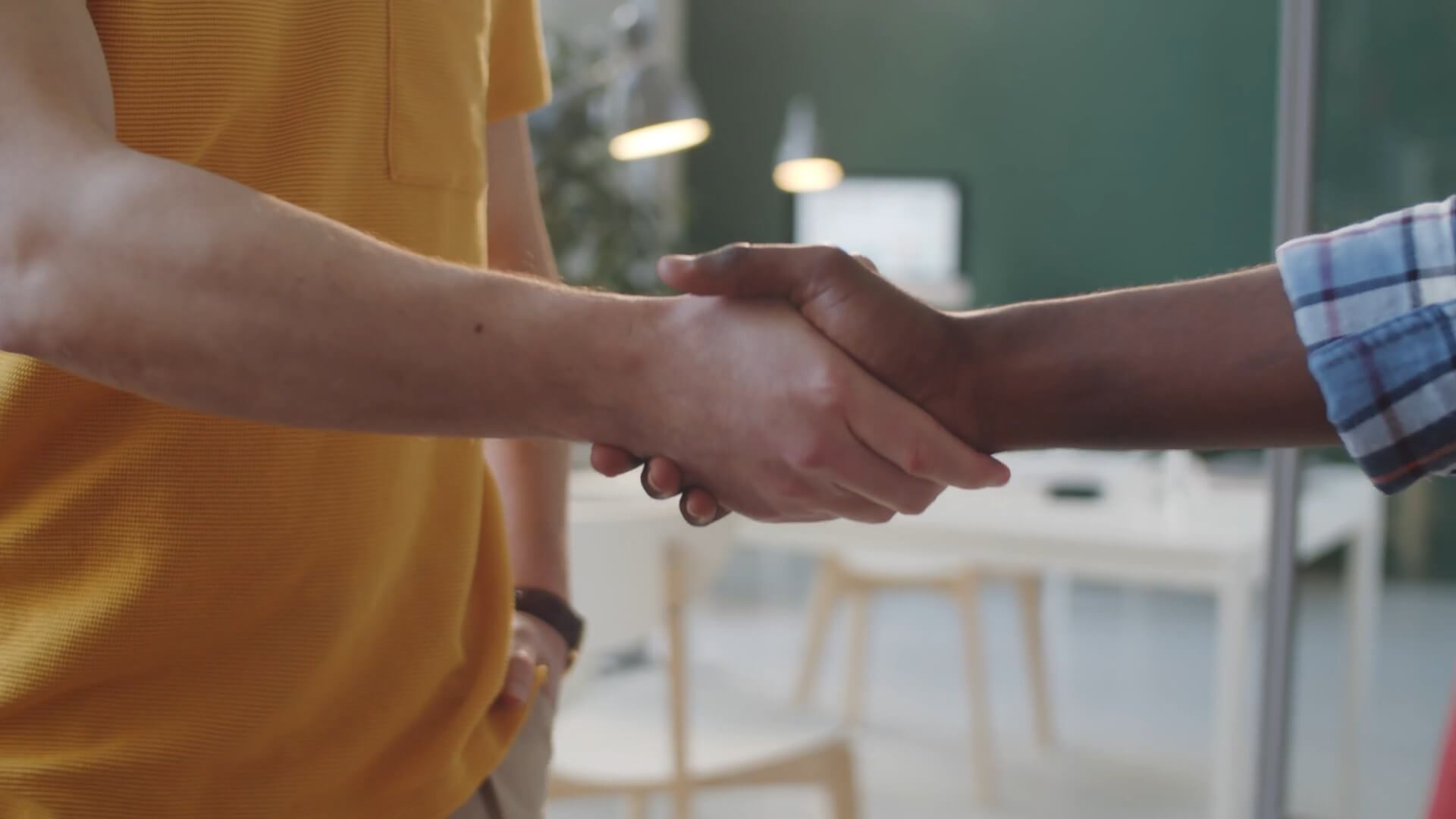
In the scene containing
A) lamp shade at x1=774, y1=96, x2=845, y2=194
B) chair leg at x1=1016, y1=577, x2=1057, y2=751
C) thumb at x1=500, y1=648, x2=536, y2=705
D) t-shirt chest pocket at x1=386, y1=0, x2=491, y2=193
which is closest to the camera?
t-shirt chest pocket at x1=386, y1=0, x2=491, y2=193

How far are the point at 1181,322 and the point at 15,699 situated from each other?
67 cm

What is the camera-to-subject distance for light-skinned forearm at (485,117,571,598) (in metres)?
0.96

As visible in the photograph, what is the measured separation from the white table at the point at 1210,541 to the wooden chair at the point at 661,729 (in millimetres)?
353

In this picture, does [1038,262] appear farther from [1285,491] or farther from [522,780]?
[522,780]

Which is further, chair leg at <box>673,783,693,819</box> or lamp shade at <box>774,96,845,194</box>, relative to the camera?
lamp shade at <box>774,96,845,194</box>

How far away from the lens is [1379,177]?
5.85 ft

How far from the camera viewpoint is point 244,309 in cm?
53

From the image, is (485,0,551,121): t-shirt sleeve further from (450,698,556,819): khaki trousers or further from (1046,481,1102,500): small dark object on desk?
(1046,481,1102,500): small dark object on desk

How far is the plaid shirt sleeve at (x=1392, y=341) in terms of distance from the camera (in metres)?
0.62

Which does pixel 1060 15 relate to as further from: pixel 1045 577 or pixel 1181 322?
pixel 1181 322

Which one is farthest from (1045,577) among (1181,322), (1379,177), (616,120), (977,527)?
(1181,322)

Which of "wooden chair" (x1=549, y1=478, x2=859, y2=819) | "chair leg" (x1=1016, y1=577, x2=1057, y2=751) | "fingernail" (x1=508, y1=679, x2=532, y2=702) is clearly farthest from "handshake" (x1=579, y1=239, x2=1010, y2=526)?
"chair leg" (x1=1016, y1=577, x2=1057, y2=751)

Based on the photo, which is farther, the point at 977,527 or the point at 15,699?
the point at 977,527

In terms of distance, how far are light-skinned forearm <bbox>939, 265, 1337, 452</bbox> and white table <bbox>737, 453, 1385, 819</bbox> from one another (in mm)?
1309
